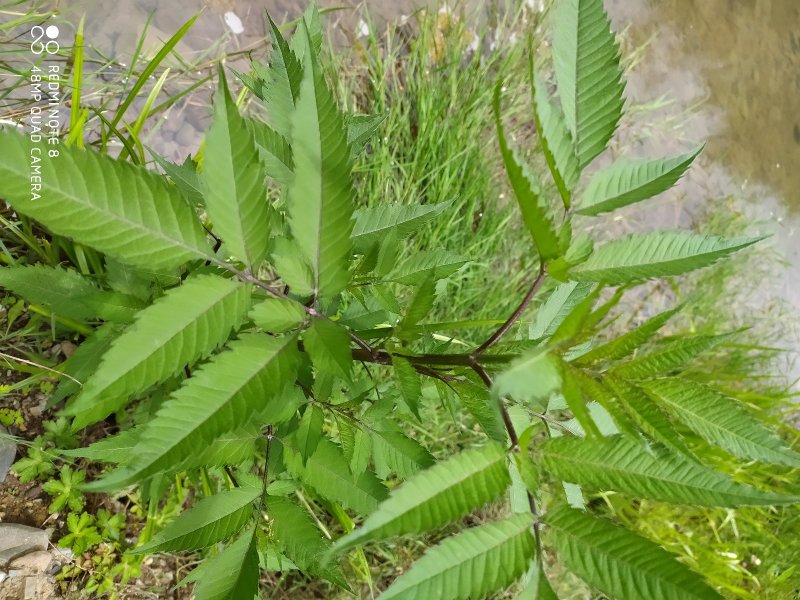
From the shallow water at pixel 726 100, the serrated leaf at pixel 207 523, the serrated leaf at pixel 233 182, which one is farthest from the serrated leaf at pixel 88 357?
the shallow water at pixel 726 100

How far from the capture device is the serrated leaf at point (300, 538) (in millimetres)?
782

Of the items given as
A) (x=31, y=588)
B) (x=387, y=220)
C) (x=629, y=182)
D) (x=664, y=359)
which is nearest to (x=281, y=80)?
(x=387, y=220)

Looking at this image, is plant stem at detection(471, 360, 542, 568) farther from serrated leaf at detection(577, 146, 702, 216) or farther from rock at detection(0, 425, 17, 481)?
rock at detection(0, 425, 17, 481)

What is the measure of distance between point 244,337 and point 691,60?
296 cm

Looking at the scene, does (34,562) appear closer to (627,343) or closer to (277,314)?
(277,314)

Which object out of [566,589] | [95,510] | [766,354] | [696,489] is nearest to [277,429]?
[696,489]

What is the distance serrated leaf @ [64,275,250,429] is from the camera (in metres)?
0.46

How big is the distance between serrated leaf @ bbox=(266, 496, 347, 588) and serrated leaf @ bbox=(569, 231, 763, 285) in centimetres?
51

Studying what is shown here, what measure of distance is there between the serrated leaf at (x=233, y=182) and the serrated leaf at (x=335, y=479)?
0.40 m

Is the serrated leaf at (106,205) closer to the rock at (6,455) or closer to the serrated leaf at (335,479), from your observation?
the serrated leaf at (335,479)

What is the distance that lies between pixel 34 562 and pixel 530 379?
130 centimetres

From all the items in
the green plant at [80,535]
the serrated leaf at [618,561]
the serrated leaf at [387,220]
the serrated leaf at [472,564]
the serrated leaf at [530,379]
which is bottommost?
the serrated leaf at [618,561]

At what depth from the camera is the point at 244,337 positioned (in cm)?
51

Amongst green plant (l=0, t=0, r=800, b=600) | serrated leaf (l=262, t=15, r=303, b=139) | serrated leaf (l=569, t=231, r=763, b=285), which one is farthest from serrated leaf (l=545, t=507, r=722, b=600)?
serrated leaf (l=262, t=15, r=303, b=139)
